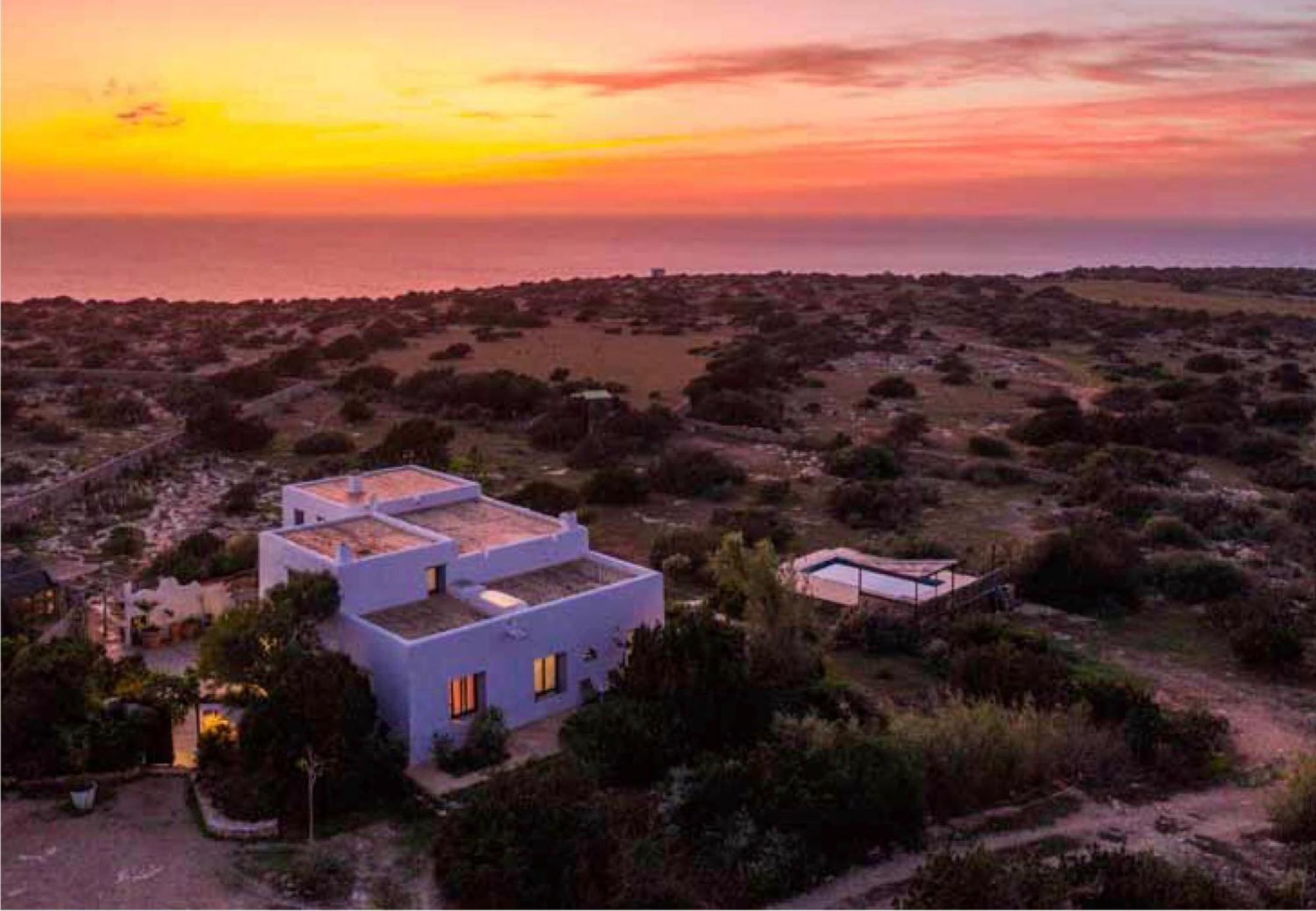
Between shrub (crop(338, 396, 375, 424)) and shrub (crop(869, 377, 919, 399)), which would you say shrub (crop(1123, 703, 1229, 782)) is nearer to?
shrub (crop(869, 377, 919, 399))

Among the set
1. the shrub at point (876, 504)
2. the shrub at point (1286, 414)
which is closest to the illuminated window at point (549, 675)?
the shrub at point (876, 504)

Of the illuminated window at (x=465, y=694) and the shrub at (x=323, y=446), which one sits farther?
the shrub at (x=323, y=446)

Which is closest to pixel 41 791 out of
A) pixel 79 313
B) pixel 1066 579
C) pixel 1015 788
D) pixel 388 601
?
pixel 388 601

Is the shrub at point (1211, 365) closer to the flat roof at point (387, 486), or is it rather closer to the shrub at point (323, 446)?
the shrub at point (323, 446)

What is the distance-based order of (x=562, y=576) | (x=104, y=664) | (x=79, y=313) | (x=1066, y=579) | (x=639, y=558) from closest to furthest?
(x=104, y=664), (x=562, y=576), (x=1066, y=579), (x=639, y=558), (x=79, y=313)

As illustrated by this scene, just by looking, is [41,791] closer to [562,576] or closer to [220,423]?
[562,576]

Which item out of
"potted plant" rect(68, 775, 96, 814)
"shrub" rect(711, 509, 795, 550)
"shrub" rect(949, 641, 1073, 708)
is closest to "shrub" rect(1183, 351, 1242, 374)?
"shrub" rect(711, 509, 795, 550)

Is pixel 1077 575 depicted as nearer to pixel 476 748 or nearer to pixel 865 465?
pixel 865 465
